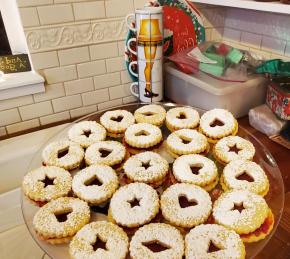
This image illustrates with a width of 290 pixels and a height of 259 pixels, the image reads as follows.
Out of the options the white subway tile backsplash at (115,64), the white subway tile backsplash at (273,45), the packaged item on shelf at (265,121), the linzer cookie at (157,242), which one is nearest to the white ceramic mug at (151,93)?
the white subway tile backsplash at (115,64)

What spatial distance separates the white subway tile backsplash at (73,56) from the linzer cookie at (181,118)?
13.9 inches

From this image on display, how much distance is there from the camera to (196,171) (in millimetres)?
758

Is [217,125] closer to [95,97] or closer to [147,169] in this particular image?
[147,169]

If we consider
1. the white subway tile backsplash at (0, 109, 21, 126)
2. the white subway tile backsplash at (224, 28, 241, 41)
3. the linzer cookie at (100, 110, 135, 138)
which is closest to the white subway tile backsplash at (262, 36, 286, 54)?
the white subway tile backsplash at (224, 28, 241, 41)

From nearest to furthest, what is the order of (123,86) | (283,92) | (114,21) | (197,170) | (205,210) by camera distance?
1. (205,210)
2. (197,170)
3. (283,92)
4. (114,21)
5. (123,86)

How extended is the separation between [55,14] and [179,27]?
47 cm

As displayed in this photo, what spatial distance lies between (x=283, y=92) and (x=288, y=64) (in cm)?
10

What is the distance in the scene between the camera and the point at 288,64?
931mm

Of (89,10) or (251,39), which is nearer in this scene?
(89,10)

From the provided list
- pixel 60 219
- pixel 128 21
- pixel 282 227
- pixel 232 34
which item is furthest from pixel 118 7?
pixel 282 227

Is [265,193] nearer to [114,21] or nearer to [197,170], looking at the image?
[197,170]

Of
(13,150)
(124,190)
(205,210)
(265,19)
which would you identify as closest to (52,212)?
(124,190)

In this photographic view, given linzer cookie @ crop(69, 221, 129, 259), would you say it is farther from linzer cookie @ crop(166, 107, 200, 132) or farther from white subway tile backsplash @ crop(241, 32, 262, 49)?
white subway tile backsplash @ crop(241, 32, 262, 49)

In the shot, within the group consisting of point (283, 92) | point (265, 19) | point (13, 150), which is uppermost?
point (265, 19)
